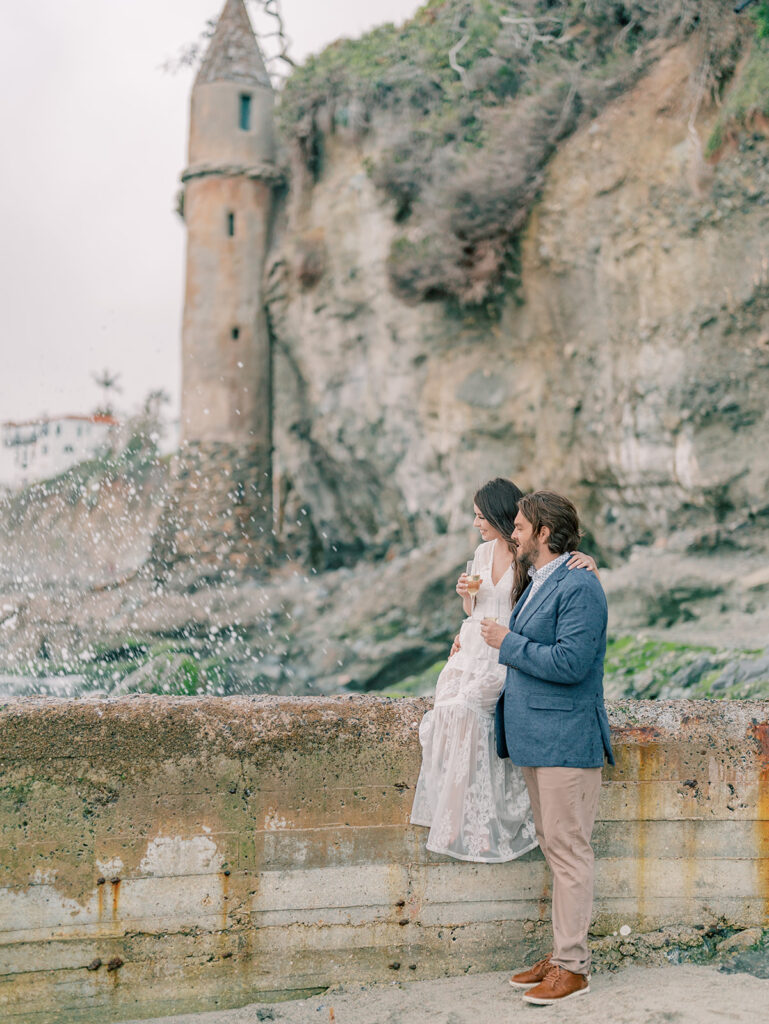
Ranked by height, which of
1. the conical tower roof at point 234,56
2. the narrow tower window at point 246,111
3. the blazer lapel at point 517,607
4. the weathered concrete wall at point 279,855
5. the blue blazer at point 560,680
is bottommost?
the weathered concrete wall at point 279,855

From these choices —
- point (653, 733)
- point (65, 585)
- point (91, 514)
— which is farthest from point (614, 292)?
point (91, 514)

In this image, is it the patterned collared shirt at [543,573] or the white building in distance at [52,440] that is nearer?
the patterned collared shirt at [543,573]

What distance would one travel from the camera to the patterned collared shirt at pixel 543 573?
114 inches

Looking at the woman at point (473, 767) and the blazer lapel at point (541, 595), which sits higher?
the blazer lapel at point (541, 595)

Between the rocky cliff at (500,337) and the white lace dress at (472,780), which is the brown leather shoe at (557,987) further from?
the rocky cliff at (500,337)

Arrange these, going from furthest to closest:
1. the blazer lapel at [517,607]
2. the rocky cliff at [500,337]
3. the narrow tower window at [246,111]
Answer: the narrow tower window at [246,111]
the rocky cliff at [500,337]
the blazer lapel at [517,607]

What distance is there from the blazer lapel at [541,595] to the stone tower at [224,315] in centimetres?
1829

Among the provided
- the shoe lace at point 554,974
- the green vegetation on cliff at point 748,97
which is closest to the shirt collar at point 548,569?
the shoe lace at point 554,974

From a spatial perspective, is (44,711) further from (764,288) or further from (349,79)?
(349,79)

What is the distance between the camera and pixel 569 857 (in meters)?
2.75

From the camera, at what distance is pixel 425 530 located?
62.3 ft

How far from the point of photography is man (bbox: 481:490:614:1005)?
2.72 m

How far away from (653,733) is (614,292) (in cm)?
1277

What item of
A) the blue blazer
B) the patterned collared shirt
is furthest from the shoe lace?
the patterned collared shirt
